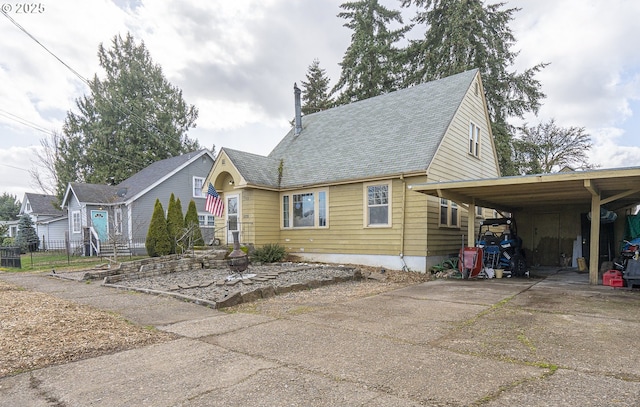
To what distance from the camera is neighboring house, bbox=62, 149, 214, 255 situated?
20562 mm

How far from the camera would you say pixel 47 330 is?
488cm

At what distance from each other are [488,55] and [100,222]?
2483 centimetres

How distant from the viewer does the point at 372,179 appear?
1152cm

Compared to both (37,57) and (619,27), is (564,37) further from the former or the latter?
(37,57)

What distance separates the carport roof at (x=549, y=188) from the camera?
7.37 metres

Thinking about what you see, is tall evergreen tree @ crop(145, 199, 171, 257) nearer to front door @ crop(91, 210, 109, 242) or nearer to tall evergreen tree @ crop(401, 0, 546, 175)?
front door @ crop(91, 210, 109, 242)

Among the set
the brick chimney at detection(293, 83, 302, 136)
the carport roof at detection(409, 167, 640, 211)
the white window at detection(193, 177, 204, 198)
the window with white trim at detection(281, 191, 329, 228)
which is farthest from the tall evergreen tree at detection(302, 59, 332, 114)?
the carport roof at detection(409, 167, 640, 211)

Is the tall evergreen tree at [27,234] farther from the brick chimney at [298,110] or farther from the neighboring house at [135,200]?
the brick chimney at [298,110]

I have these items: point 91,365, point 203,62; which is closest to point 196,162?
point 203,62

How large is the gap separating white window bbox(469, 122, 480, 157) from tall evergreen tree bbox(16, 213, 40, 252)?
30537mm

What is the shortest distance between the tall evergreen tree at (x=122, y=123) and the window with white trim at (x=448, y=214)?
89.5ft

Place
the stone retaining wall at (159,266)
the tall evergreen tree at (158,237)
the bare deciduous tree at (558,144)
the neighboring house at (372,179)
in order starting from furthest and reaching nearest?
the bare deciduous tree at (558,144) → the tall evergreen tree at (158,237) → the neighboring house at (372,179) → the stone retaining wall at (159,266)

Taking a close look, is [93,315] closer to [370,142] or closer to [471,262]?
[471,262]

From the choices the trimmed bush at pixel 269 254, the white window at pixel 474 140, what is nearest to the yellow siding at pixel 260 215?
the trimmed bush at pixel 269 254
